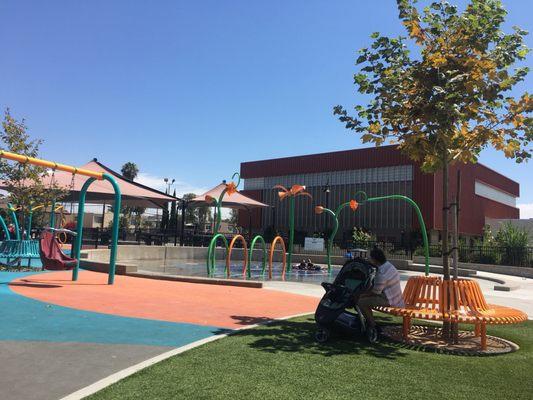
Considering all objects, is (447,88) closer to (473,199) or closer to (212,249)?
(212,249)

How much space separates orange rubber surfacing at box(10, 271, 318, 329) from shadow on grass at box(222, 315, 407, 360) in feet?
2.29

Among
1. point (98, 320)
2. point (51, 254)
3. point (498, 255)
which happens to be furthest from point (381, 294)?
point (498, 255)

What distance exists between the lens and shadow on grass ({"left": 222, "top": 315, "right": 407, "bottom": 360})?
5.87 m

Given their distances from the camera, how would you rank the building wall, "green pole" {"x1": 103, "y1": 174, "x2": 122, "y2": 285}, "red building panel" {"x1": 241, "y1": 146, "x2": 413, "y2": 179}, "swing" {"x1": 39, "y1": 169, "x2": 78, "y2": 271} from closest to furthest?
"swing" {"x1": 39, "y1": 169, "x2": 78, "y2": 271} < "green pole" {"x1": 103, "y1": 174, "x2": 122, "y2": 285} < the building wall < "red building panel" {"x1": 241, "y1": 146, "x2": 413, "y2": 179}

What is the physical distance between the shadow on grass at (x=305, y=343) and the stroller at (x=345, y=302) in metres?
0.15

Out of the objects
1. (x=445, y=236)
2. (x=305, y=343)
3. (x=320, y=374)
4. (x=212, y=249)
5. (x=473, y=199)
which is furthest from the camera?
(x=473, y=199)

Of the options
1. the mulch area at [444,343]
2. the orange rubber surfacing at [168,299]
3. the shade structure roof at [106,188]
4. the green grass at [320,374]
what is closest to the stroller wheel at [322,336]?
the green grass at [320,374]

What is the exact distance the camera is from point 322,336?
6367 mm

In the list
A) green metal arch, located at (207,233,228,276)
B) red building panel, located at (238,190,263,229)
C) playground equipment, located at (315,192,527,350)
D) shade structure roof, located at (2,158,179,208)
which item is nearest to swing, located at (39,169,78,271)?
green metal arch, located at (207,233,228,276)

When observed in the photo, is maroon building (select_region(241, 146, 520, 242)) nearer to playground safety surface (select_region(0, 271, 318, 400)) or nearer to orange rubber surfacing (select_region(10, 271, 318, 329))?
orange rubber surfacing (select_region(10, 271, 318, 329))

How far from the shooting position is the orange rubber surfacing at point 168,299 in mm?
8188

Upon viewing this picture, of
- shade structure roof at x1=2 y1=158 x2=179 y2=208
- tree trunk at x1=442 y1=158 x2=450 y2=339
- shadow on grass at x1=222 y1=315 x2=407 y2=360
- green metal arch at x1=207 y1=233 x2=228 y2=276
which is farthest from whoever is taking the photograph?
shade structure roof at x1=2 y1=158 x2=179 y2=208

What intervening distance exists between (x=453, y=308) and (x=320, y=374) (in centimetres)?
264

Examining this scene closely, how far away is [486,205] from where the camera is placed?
53.3 meters
